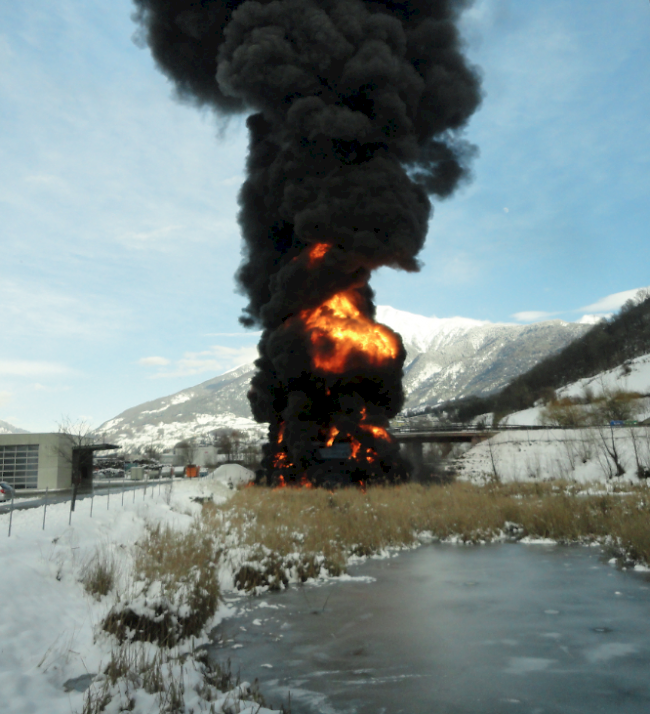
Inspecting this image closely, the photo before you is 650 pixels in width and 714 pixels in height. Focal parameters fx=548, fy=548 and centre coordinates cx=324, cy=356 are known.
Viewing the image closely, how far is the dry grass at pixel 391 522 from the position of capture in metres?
17.9

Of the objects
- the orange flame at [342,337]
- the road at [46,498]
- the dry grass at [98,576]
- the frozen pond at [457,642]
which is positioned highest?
the orange flame at [342,337]

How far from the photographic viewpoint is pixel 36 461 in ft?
166

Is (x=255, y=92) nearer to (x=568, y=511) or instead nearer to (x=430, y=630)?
(x=568, y=511)

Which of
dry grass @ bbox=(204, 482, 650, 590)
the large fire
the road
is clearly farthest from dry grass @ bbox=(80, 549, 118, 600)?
the large fire

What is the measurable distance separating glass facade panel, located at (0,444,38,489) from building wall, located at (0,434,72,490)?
303 mm

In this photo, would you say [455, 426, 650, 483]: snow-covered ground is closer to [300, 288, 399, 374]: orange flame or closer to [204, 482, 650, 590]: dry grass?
[300, 288, 399, 374]: orange flame

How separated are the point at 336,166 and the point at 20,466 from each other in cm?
3935

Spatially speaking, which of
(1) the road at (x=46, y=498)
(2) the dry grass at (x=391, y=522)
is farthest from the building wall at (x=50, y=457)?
(2) the dry grass at (x=391, y=522)

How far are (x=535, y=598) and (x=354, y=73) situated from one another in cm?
3978

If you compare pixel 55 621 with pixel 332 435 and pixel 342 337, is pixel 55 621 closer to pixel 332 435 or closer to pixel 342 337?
pixel 332 435

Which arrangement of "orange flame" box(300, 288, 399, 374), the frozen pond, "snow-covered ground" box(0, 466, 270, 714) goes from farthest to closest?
"orange flame" box(300, 288, 399, 374), the frozen pond, "snow-covered ground" box(0, 466, 270, 714)

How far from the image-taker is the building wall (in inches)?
1961

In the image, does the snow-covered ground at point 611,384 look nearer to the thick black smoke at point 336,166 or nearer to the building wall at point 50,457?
the thick black smoke at point 336,166

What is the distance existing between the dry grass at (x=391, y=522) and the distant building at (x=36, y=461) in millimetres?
26962
